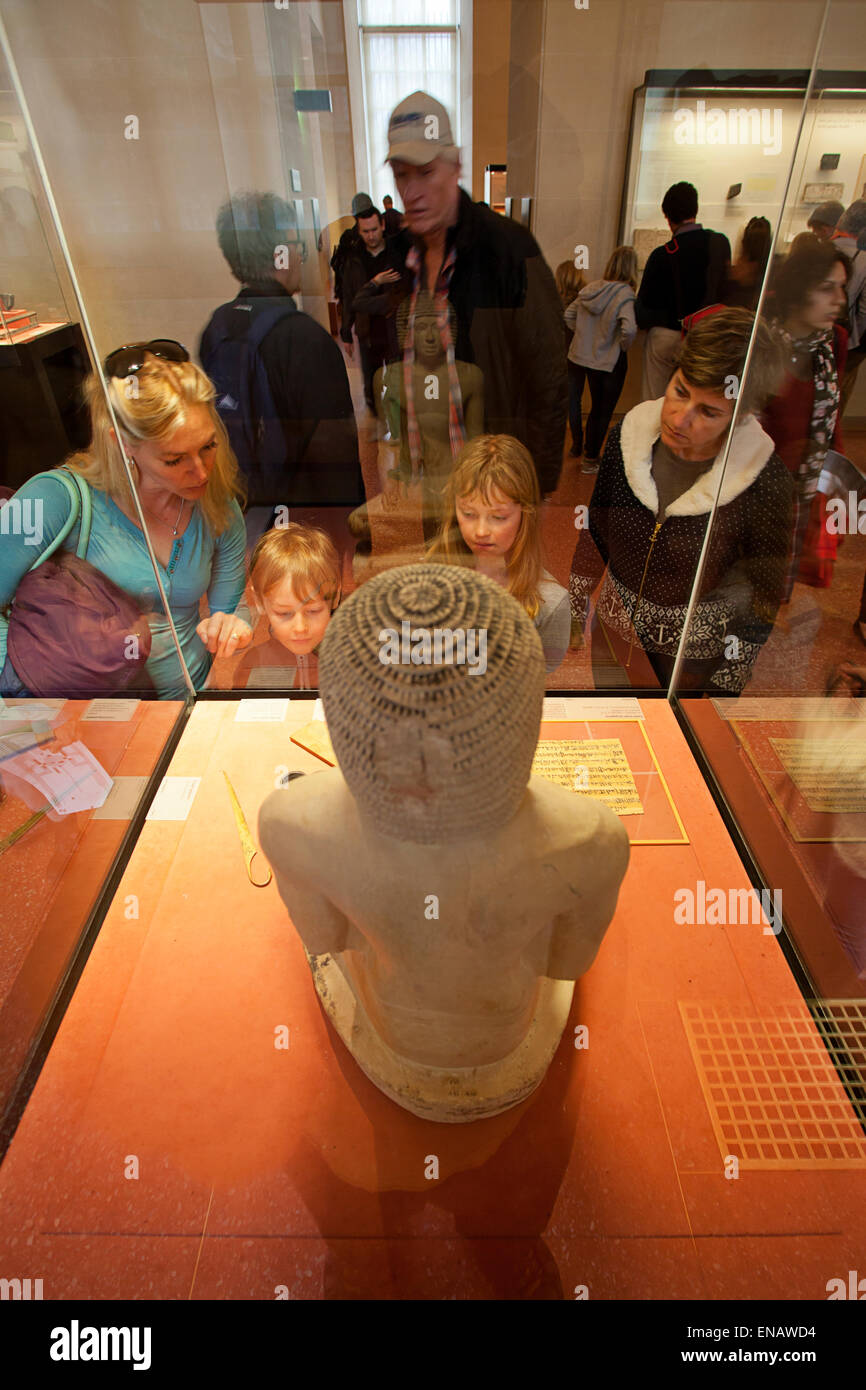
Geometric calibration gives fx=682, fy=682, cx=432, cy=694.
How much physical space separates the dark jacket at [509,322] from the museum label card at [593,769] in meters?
1.11

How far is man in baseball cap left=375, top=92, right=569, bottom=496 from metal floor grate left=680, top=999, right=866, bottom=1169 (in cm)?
208

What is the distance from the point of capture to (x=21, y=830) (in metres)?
2.53

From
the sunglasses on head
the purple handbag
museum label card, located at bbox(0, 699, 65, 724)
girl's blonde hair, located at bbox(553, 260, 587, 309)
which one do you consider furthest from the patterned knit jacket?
museum label card, located at bbox(0, 699, 65, 724)

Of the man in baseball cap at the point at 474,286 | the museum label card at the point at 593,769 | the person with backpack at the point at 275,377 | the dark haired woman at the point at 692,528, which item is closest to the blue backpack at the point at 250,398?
the person with backpack at the point at 275,377

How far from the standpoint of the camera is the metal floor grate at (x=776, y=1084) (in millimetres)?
1772

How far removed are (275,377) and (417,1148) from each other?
2591mm

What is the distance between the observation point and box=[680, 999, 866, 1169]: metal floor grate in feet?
5.82

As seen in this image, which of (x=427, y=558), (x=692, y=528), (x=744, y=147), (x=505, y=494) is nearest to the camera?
(x=744, y=147)

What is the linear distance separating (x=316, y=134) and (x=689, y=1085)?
309 cm

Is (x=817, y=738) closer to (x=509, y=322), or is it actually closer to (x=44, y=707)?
(x=509, y=322)

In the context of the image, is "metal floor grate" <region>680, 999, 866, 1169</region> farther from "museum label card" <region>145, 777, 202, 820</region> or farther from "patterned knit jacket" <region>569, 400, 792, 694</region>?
"museum label card" <region>145, 777, 202, 820</region>

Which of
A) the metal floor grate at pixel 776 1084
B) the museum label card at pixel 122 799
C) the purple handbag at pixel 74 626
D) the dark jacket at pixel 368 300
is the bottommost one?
the metal floor grate at pixel 776 1084

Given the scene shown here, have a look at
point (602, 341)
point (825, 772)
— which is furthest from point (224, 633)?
point (825, 772)

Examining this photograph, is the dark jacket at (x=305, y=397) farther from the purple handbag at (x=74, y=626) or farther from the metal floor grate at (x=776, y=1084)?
the metal floor grate at (x=776, y=1084)
